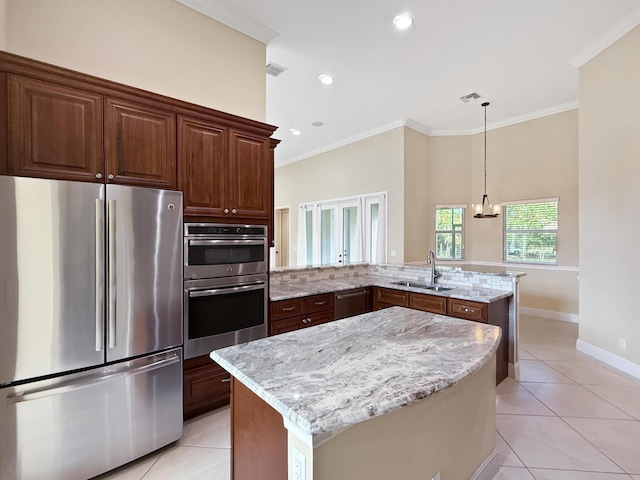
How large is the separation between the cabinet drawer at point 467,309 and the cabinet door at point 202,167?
241 cm

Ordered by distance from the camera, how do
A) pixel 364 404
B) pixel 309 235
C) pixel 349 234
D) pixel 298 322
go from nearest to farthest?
pixel 364 404
pixel 298 322
pixel 349 234
pixel 309 235

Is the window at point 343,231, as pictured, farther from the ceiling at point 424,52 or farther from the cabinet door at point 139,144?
the cabinet door at point 139,144

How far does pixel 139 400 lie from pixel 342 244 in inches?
209

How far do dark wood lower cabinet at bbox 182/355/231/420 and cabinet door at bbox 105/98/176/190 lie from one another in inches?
54.1

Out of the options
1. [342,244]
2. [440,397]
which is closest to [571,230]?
[342,244]

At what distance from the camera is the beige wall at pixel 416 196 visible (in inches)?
217

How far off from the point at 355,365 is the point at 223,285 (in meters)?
1.48

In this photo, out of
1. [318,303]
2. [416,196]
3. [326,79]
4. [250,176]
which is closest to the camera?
[250,176]

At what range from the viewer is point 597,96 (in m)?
3.51

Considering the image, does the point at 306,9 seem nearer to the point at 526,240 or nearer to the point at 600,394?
the point at 600,394

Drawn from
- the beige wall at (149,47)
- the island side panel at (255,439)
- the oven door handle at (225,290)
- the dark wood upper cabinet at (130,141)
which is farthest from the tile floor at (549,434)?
the beige wall at (149,47)

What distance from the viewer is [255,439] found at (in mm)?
1212

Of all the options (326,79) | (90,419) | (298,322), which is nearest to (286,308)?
(298,322)

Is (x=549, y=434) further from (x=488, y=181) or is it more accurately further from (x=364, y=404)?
(x=488, y=181)
